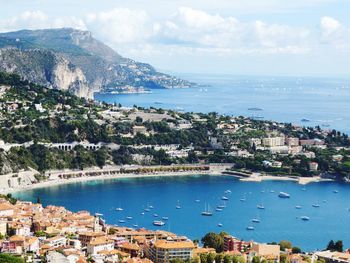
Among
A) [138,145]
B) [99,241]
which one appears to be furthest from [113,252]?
[138,145]

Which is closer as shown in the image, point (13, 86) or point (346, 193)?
point (346, 193)

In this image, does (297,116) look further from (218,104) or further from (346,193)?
(346,193)

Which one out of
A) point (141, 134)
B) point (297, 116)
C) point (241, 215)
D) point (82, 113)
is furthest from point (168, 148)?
point (297, 116)

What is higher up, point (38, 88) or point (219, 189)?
point (38, 88)

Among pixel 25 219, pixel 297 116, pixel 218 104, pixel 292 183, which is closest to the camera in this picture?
pixel 25 219

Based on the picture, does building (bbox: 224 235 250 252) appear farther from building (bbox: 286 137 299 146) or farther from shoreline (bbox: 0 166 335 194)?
building (bbox: 286 137 299 146)

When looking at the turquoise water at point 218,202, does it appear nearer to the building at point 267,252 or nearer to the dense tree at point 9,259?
the building at point 267,252

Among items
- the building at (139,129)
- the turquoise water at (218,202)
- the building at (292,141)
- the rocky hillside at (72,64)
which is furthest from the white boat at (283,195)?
the rocky hillside at (72,64)
